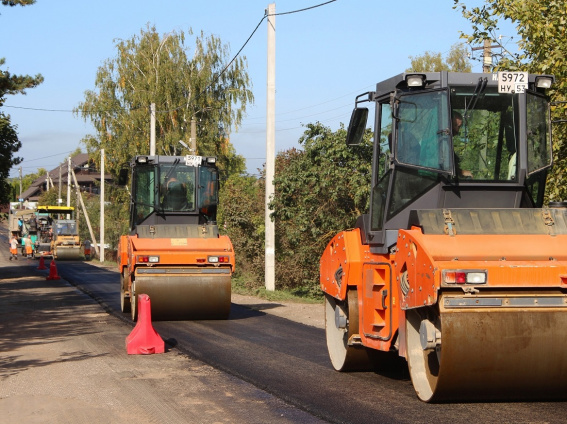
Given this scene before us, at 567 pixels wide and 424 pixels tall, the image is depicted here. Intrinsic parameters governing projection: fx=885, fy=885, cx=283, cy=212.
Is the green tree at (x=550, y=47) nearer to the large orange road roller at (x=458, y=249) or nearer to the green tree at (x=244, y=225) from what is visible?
the large orange road roller at (x=458, y=249)

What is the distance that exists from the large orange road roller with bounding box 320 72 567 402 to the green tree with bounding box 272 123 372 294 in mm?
13758

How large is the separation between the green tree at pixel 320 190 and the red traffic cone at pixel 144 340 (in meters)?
11.7

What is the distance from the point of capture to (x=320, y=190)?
2447 centimetres

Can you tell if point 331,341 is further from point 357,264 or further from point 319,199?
point 319,199

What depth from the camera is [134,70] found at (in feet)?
167

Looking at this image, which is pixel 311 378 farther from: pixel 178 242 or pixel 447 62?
pixel 447 62

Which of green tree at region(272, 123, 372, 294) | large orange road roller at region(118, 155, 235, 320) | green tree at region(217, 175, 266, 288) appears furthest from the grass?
large orange road roller at region(118, 155, 235, 320)

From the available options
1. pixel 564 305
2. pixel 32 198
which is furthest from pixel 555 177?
pixel 32 198

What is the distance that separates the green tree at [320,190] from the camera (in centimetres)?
2391

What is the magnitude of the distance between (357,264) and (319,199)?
15.7 metres

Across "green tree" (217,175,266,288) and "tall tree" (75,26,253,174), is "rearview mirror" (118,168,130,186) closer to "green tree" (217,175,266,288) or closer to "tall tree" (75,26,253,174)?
"green tree" (217,175,266,288)

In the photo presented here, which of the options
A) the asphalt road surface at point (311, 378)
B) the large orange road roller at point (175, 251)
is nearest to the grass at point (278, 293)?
the large orange road roller at point (175, 251)

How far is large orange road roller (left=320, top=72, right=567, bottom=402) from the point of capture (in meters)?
6.80

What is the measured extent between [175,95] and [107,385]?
133 feet
